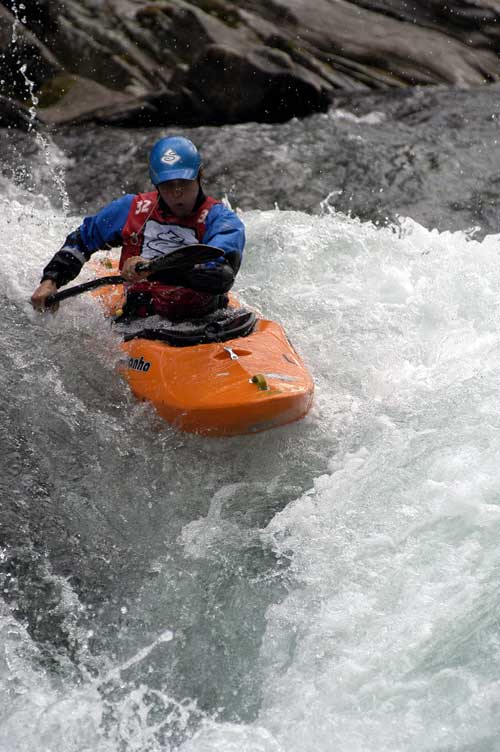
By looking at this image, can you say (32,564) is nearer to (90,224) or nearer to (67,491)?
(67,491)

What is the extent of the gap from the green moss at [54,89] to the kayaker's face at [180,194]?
5.46 metres

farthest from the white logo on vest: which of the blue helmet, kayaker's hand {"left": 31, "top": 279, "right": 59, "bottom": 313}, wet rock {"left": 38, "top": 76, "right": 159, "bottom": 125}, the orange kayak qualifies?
wet rock {"left": 38, "top": 76, "right": 159, "bottom": 125}

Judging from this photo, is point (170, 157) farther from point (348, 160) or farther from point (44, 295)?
point (348, 160)

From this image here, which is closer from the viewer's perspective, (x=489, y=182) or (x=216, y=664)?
(x=216, y=664)

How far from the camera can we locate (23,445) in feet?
14.4

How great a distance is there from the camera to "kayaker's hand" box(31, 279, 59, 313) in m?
4.91

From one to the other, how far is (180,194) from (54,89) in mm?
5737

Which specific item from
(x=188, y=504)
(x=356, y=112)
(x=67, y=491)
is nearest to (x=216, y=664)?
(x=188, y=504)

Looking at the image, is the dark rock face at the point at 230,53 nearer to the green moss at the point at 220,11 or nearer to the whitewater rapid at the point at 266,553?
the green moss at the point at 220,11

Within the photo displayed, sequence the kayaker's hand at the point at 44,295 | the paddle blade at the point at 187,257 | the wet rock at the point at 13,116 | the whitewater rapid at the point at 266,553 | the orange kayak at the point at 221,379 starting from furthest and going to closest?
1. the wet rock at the point at 13,116
2. the kayaker's hand at the point at 44,295
3. the paddle blade at the point at 187,257
4. the orange kayak at the point at 221,379
5. the whitewater rapid at the point at 266,553

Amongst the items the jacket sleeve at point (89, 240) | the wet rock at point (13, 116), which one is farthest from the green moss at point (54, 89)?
the jacket sleeve at point (89, 240)

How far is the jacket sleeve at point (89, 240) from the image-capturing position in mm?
4961

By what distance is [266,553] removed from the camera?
3.78 m

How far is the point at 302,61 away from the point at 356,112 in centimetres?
86
